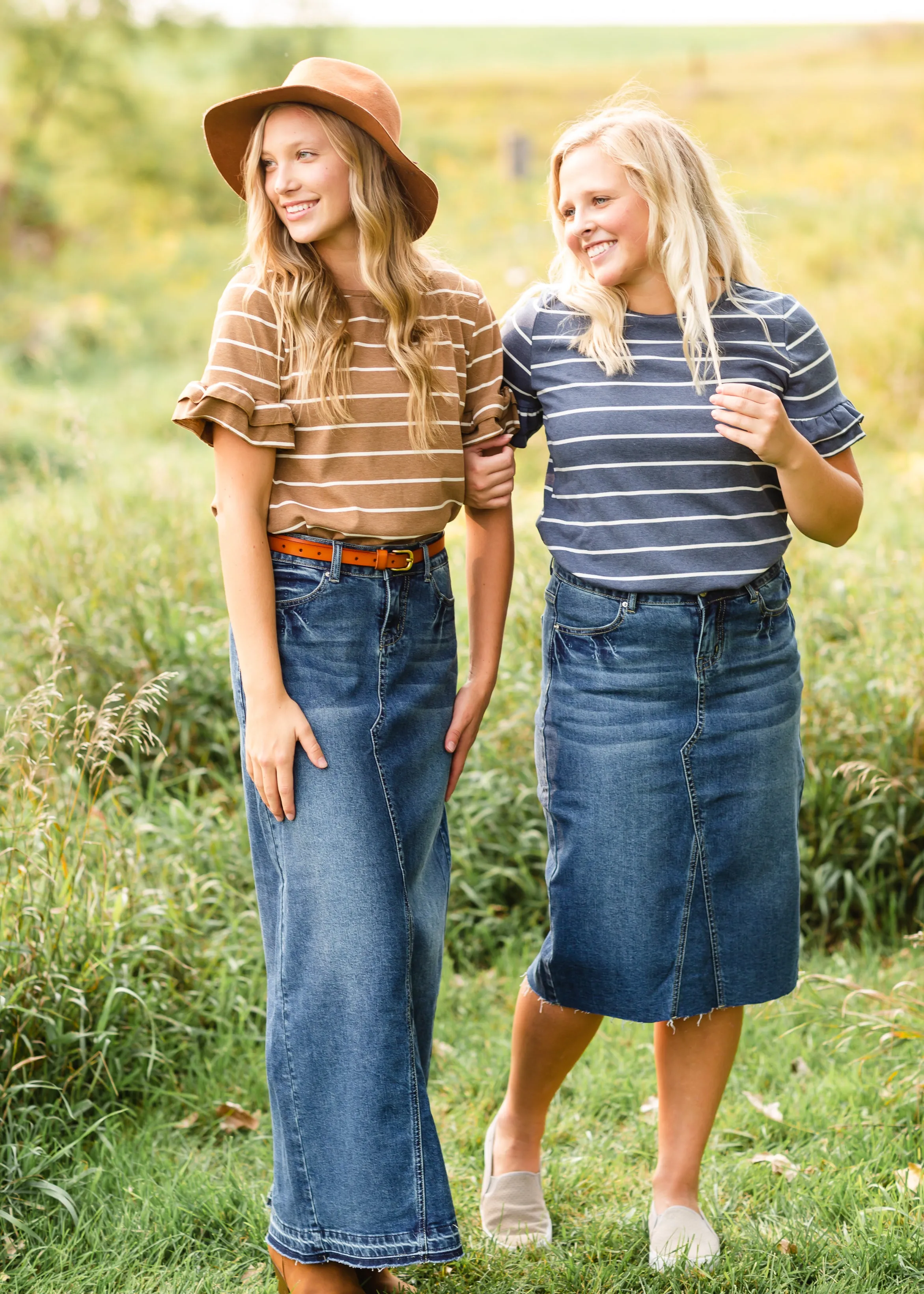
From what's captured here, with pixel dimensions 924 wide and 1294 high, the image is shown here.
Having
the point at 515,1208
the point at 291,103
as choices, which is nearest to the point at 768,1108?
the point at 515,1208

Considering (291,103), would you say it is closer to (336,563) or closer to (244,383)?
(244,383)

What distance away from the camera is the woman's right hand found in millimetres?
2014

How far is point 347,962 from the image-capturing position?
202 centimetres

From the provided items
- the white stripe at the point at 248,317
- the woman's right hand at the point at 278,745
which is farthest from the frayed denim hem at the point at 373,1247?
the white stripe at the point at 248,317

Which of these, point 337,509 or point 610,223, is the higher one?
point 610,223

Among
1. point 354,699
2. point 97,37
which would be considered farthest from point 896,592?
point 97,37

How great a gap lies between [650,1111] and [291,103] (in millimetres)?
2226

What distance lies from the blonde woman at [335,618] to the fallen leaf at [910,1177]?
964mm

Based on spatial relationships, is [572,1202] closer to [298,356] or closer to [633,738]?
[633,738]

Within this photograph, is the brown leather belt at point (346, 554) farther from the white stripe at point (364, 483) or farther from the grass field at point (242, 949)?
the grass field at point (242, 949)

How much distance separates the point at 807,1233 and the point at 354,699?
→ 133 centimetres

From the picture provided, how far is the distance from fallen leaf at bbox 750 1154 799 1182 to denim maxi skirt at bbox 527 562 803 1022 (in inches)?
20.2

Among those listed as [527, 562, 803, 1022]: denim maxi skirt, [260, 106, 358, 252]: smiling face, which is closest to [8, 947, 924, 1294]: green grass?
[527, 562, 803, 1022]: denim maxi skirt

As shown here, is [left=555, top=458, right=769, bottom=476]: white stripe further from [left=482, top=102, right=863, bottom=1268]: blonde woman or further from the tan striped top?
the tan striped top
